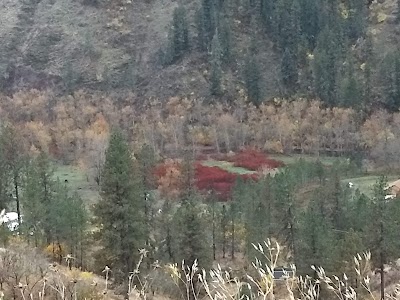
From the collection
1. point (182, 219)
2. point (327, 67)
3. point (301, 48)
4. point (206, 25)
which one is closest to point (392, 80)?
point (327, 67)

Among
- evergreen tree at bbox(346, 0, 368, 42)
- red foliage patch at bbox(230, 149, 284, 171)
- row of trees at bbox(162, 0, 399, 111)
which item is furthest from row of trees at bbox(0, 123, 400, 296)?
evergreen tree at bbox(346, 0, 368, 42)

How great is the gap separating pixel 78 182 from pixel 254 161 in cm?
2326

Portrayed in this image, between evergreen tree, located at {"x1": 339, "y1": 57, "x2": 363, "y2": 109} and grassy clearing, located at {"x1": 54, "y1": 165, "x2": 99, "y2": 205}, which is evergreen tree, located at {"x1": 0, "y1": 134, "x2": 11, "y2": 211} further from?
evergreen tree, located at {"x1": 339, "y1": 57, "x2": 363, "y2": 109}

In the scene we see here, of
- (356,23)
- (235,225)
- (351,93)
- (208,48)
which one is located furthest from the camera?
(208,48)

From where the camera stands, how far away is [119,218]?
1172 inches

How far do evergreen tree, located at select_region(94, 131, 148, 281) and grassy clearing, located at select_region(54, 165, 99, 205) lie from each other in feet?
113

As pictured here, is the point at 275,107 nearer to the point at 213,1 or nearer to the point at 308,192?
the point at 213,1

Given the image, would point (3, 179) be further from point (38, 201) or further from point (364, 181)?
point (364, 181)

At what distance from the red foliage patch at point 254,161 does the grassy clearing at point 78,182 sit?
19.8 meters

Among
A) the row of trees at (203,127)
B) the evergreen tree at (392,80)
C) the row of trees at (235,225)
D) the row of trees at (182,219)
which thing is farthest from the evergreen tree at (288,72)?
the row of trees at (235,225)

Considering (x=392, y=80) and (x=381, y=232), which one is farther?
(x=392, y=80)

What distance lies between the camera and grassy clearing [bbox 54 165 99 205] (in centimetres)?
6806

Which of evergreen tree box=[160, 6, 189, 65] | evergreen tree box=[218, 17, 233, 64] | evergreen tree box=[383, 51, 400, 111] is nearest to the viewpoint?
evergreen tree box=[383, 51, 400, 111]

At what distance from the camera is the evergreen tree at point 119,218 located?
29.6 m
